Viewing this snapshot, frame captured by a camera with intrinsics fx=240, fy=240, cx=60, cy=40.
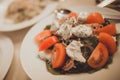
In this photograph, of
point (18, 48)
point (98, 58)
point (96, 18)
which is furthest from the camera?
point (18, 48)

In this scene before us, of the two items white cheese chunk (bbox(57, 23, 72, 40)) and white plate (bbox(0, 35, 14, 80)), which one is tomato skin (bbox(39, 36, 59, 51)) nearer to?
Answer: white cheese chunk (bbox(57, 23, 72, 40))

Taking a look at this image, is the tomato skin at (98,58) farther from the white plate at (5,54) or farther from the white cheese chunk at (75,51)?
the white plate at (5,54)

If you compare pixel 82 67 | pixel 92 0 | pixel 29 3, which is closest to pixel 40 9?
pixel 29 3

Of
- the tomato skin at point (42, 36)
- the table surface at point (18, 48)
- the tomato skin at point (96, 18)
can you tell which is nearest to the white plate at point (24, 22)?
the table surface at point (18, 48)

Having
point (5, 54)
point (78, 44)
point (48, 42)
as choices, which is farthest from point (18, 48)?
point (78, 44)

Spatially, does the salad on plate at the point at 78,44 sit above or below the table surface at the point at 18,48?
above

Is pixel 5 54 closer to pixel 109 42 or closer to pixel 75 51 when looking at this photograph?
pixel 75 51

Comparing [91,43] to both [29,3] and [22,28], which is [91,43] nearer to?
[22,28]
